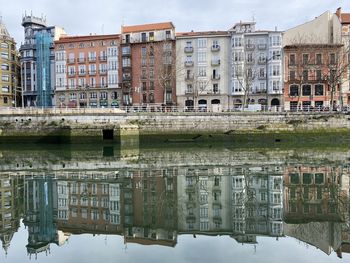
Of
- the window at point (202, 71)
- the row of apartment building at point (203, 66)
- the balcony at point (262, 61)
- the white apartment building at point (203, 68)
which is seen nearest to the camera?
the row of apartment building at point (203, 66)

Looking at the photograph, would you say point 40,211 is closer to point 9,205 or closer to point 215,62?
point 9,205

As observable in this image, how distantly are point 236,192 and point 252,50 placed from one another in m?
58.0

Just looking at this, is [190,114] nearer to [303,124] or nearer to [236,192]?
[303,124]

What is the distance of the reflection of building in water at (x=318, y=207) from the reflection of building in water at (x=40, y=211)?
692cm

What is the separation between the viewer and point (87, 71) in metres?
78.3

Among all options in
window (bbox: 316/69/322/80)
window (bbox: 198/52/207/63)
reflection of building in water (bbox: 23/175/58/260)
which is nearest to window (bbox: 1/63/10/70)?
window (bbox: 198/52/207/63)

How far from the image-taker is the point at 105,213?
1305 centimetres

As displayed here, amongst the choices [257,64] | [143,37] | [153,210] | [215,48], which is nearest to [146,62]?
[143,37]

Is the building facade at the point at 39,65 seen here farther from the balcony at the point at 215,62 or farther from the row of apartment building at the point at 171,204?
the row of apartment building at the point at 171,204

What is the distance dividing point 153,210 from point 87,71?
69429mm

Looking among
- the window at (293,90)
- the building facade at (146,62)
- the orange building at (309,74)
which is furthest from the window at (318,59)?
the building facade at (146,62)

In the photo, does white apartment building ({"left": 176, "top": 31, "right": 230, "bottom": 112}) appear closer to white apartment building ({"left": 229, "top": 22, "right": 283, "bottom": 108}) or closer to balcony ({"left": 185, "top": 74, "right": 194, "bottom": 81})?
balcony ({"left": 185, "top": 74, "right": 194, "bottom": 81})

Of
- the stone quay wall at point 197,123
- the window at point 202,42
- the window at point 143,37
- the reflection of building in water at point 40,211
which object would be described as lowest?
the reflection of building in water at point 40,211

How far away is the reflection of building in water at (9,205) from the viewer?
35.7 feet
